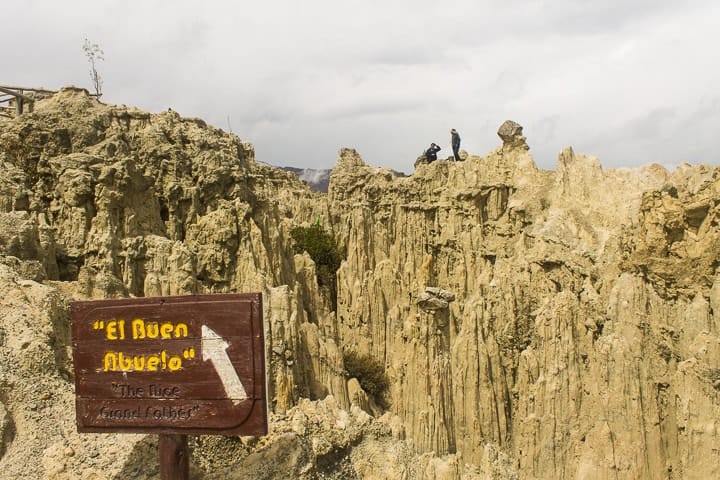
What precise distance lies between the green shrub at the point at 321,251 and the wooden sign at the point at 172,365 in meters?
18.1

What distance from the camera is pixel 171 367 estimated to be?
4371 mm

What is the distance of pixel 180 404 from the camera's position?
4.38m

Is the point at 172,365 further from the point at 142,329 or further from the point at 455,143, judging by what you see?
the point at 455,143

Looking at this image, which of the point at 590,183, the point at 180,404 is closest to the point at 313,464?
the point at 180,404

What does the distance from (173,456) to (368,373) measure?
13.8 meters

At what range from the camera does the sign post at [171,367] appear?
4219 mm

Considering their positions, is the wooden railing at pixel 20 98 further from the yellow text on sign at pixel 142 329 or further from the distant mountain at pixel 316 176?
the distant mountain at pixel 316 176

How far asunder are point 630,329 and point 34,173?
40.6 feet

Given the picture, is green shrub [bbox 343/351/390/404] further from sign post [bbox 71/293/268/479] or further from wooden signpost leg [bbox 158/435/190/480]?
sign post [bbox 71/293/268/479]

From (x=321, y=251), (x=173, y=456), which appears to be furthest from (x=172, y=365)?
(x=321, y=251)

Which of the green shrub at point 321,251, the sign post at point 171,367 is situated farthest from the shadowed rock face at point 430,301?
the green shrub at point 321,251

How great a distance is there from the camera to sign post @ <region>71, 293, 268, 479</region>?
4.22 metres

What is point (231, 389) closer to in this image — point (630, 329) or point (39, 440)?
point (39, 440)

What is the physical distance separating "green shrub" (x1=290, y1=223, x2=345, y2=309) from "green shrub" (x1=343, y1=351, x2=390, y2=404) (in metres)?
4.09
